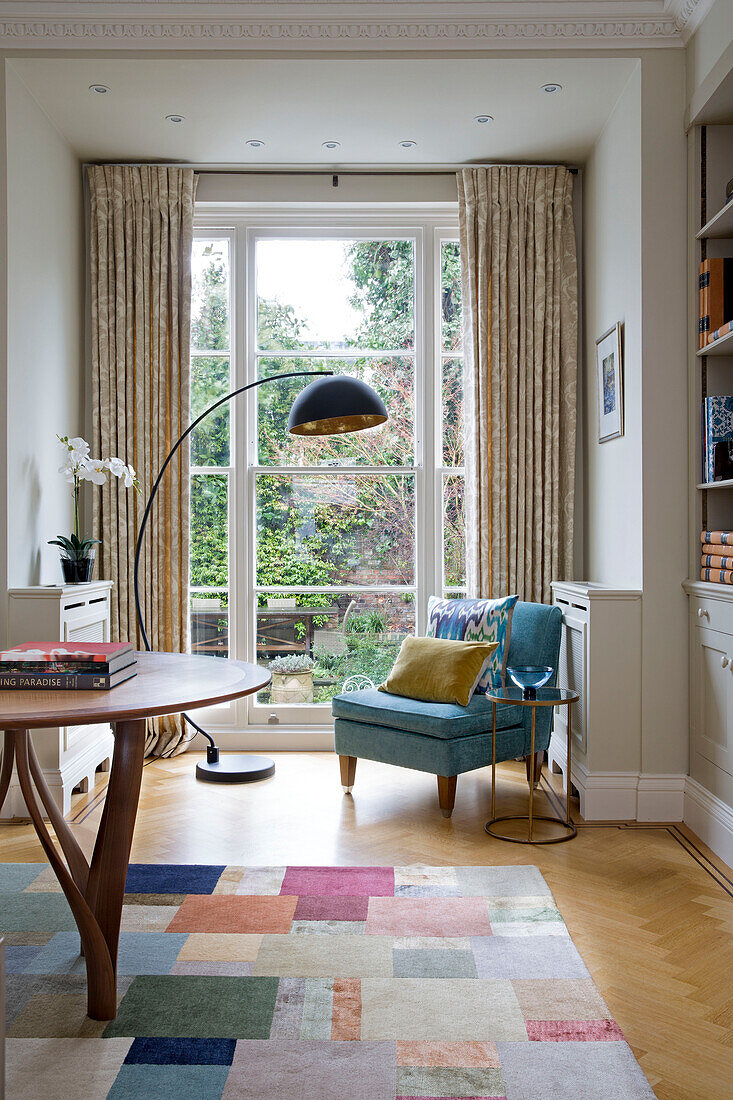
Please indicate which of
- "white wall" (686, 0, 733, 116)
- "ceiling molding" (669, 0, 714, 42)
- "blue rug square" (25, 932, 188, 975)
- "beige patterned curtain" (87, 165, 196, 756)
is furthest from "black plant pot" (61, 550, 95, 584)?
"ceiling molding" (669, 0, 714, 42)

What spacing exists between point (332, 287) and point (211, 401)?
2.94 feet

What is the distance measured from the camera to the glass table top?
10.4 ft

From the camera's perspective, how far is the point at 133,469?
167 inches

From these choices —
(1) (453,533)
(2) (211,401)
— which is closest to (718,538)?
(1) (453,533)

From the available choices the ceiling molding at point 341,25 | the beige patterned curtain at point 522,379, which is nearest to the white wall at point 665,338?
the ceiling molding at point 341,25

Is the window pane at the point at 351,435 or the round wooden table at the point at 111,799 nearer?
the round wooden table at the point at 111,799

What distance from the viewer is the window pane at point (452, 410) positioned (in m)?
4.61

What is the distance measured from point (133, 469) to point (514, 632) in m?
2.02

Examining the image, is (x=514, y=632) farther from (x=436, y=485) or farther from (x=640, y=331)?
(x=640, y=331)

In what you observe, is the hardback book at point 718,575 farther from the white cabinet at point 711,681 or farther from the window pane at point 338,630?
the window pane at point 338,630

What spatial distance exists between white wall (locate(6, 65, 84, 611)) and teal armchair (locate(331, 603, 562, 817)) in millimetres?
1559

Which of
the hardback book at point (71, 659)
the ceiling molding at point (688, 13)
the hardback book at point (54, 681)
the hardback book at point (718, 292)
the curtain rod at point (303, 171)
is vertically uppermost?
the ceiling molding at point (688, 13)

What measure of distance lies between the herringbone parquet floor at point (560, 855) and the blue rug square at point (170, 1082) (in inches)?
35.4

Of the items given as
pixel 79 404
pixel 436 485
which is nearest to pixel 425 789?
pixel 436 485
